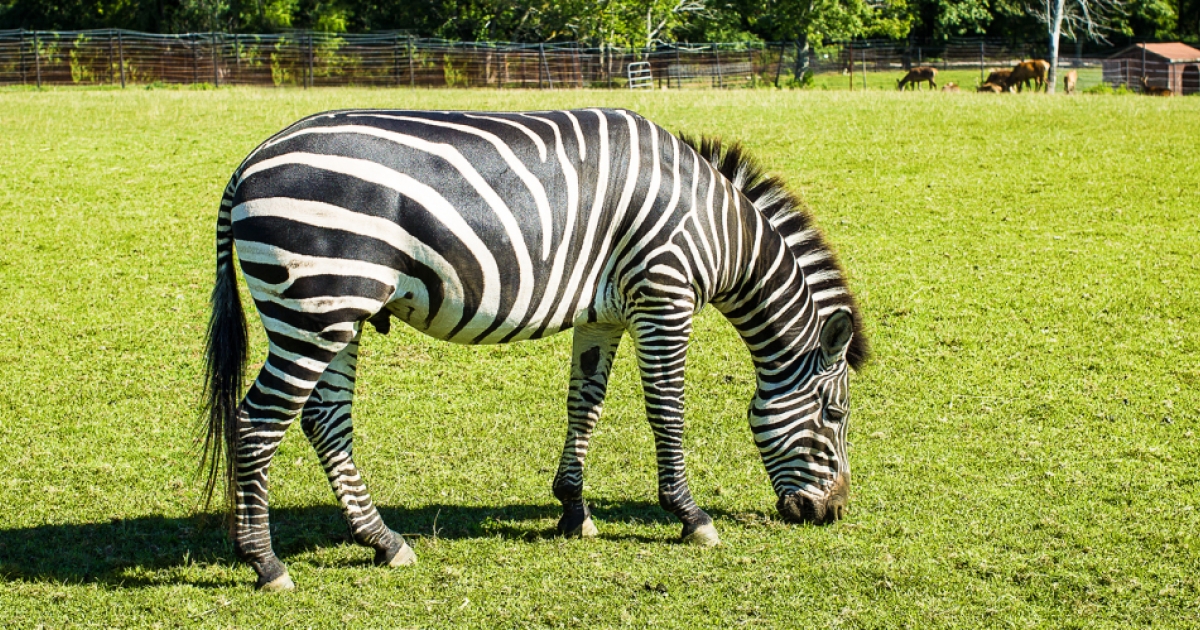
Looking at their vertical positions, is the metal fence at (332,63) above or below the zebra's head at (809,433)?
above

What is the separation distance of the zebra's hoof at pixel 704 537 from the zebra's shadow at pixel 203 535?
0.13m

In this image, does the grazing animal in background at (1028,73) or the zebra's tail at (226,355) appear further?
the grazing animal in background at (1028,73)

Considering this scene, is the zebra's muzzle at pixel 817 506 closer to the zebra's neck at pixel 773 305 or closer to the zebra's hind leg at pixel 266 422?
the zebra's neck at pixel 773 305

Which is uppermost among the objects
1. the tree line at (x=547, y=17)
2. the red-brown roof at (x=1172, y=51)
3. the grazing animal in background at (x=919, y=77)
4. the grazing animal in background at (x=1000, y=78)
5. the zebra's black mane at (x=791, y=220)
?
the tree line at (x=547, y=17)

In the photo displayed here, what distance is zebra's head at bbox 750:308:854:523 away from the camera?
583cm

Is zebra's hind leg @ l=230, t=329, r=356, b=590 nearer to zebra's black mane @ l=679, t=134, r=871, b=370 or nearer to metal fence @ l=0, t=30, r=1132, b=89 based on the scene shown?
zebra's black mane @ l=679, t=134, r=871, b=370

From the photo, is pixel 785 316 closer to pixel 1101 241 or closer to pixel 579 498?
pixel 579 498

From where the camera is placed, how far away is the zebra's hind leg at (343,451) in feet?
17.5

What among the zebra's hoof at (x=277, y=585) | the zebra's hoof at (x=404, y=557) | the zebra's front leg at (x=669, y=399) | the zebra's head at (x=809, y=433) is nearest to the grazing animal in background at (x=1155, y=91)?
the zebra's head at (x=809, y=433)

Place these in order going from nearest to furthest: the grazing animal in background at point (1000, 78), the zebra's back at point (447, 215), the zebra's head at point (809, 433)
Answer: the zebra's back at point (447, 215) → the zebra's head at point (809, 433) → the grazing animal in background at point (1000, 78)

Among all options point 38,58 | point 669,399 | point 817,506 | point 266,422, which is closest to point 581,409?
point 669,399

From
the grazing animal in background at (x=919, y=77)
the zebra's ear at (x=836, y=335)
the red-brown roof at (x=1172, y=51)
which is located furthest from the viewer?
the red-brown roof at (x=1172, y=51)

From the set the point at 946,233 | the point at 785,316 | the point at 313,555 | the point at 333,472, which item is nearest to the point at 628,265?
the point at 785,316

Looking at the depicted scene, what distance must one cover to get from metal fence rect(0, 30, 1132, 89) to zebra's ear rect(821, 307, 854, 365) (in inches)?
1148
